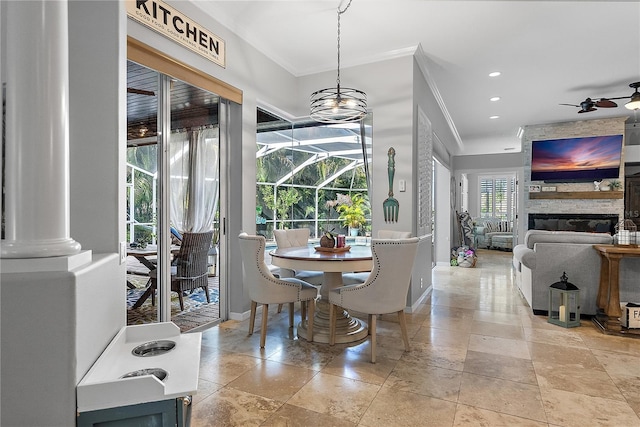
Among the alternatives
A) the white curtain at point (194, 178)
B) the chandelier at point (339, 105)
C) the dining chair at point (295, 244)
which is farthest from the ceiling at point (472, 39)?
the dining chair at point (295, 244)

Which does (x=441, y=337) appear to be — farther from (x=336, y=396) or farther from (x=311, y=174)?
(x=311, y=174)

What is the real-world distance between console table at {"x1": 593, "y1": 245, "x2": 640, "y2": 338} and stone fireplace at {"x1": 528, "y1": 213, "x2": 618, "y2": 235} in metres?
4.37

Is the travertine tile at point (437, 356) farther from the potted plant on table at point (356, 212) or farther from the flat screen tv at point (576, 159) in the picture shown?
the flat screen tv at point (576, 159)

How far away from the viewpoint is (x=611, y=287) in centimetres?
356

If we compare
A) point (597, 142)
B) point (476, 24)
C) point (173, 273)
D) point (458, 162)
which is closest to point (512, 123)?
point (597, 142)


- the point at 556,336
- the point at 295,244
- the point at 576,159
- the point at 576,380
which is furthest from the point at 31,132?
the point at 576,159

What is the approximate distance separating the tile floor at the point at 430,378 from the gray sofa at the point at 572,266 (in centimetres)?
37

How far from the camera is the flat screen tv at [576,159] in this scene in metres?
7.16

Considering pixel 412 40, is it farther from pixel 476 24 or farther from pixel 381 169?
pixel 381 169

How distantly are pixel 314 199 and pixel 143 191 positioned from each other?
8.86ft

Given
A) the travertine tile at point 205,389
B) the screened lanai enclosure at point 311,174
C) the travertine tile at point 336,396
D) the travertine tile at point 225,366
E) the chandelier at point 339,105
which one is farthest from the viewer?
the screened lanai enclosure at point 311,174

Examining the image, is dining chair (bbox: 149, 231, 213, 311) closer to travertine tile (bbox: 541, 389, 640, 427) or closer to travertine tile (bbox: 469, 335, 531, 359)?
travertine tile (bbox: 469, 335, 531, 359)

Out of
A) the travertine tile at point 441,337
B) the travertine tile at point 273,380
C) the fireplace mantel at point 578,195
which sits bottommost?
the travertine tile at point 441,337

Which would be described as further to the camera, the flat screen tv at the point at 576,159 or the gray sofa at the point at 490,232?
the gray sofa at the point at 490,232
